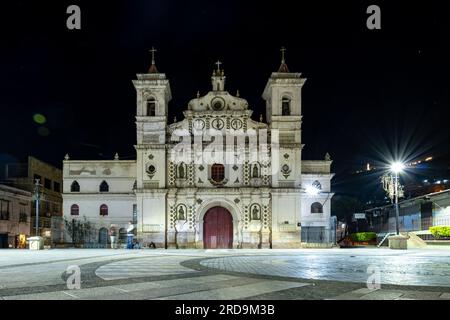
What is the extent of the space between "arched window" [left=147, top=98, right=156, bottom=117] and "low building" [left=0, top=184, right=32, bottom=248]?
18418 millimetres

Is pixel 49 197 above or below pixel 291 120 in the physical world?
below

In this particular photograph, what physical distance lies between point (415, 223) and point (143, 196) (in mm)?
28439

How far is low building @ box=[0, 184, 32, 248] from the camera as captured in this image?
52906 mm

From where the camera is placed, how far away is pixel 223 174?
1827 inches

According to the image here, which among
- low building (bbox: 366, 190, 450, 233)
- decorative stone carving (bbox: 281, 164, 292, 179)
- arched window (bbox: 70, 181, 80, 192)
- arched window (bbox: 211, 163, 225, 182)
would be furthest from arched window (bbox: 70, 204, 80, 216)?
low building (bbox: 366, 190, 450, 233)

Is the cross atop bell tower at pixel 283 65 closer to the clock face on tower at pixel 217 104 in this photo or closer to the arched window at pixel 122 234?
the clock face on tower at pixel 217 104

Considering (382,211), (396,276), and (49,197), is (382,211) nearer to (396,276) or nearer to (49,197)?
(49,197)

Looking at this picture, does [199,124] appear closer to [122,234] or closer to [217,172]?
[217,172]

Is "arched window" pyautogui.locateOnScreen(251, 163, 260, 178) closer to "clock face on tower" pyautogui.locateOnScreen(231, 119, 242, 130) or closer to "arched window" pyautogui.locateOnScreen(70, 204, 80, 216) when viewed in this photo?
"clock face on tower" pyautogui.locateOnScreen(231, 119, 242, 130)

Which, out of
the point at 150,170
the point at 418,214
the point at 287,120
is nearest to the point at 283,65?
the point at 287,120

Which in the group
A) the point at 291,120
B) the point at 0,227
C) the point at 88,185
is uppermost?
the point at 291,120

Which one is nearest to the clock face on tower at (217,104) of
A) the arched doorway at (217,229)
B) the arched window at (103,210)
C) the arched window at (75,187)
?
the arched doorway at (217,229)
